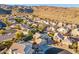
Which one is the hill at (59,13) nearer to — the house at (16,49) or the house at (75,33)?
the house at (75,33)

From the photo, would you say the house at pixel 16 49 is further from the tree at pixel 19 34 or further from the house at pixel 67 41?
the house at pixel 67 41

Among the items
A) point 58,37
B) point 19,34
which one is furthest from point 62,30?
point 19,34

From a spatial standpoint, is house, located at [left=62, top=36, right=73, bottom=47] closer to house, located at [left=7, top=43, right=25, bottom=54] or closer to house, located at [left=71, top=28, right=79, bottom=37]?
house, located at [left=71, top=28, right=79, bottom=37]

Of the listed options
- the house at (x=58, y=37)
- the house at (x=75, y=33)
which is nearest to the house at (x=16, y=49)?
the house at (x=58, y=37)

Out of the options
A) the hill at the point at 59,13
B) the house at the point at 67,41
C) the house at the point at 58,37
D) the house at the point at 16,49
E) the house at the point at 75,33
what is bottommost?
the house at the point at 16,49

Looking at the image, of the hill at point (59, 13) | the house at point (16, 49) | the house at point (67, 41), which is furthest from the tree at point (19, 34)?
the house at point (67, 41)

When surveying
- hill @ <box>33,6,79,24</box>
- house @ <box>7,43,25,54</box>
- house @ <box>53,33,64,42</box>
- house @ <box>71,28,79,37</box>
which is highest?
hill @ <box>33,6,79,24</box>

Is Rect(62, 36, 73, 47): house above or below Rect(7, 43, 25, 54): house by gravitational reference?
above

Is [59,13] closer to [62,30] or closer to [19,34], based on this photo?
[62,30]

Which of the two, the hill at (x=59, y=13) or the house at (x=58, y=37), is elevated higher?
the hill at (x=59, y=13)

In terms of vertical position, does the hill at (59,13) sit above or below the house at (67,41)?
above

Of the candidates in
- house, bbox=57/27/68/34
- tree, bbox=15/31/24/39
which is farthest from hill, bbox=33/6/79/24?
tree, bbox=15/31/24/39

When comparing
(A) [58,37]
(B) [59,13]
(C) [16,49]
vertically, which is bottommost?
(C) [16,49]
